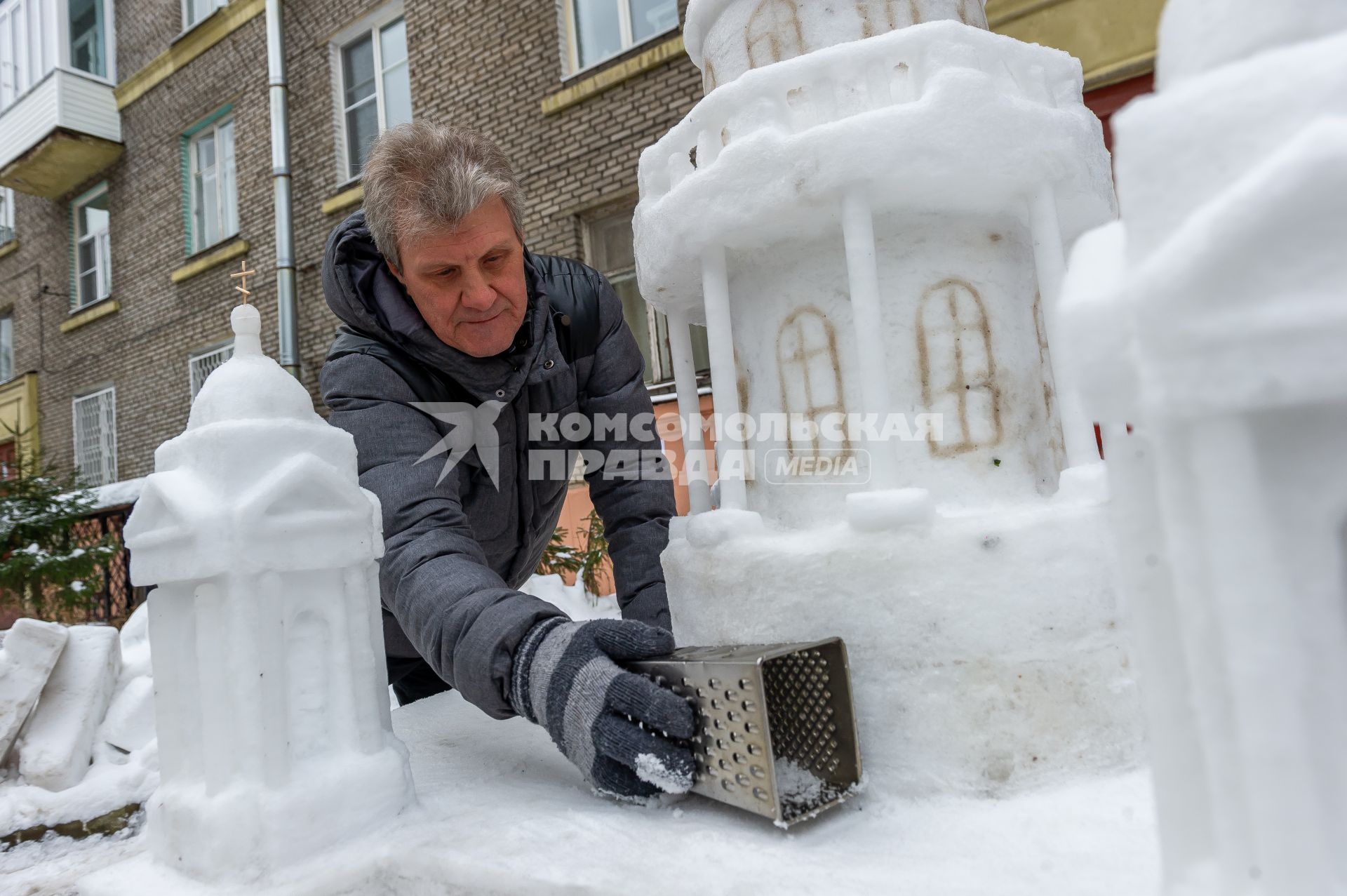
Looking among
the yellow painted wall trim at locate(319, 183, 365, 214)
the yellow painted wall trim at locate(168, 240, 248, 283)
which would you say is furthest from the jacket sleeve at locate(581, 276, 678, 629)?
the yellow painted wall trim at locate(168, 240, 248, 283)

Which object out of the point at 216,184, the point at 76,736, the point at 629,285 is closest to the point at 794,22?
the point at 76,736

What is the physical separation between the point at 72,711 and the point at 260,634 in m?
2.12

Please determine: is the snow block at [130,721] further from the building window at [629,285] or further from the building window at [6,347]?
the building window at [6,347]

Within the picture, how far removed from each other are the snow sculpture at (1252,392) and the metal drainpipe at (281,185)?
353 inches

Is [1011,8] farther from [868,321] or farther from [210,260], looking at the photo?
[210,260]

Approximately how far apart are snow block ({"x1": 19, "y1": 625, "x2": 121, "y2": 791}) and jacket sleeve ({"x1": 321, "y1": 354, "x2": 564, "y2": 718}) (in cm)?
157

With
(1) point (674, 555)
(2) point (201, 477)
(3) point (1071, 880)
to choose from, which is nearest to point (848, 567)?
(1) point (674, 555)

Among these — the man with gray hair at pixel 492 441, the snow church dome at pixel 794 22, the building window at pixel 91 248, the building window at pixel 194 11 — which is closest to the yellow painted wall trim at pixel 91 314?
the building window at pixel 91 248

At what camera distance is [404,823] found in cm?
158

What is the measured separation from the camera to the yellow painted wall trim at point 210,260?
A: 30.3ft

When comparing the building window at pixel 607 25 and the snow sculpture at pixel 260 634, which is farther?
the building window at pixel 607 25

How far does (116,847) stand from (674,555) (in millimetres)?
1575

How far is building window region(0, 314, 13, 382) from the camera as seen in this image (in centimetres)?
1284

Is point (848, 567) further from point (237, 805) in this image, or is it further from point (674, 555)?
point (237, 805)
